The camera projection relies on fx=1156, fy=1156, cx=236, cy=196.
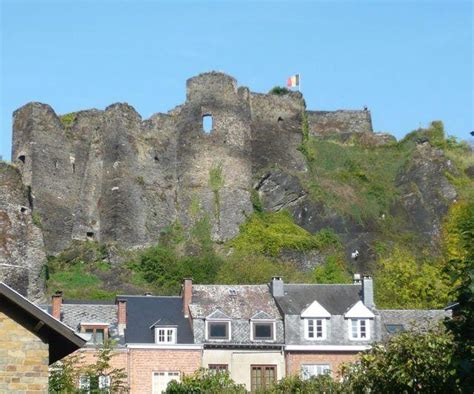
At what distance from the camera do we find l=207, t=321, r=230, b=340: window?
145ft

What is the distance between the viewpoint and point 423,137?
72562 millimetres

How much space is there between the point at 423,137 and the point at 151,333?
3383cm

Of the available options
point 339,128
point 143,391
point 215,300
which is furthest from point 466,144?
point 143,391

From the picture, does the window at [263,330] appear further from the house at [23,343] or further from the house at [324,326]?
the house at [23,343]

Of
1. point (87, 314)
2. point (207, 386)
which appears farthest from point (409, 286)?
point (207, 386)

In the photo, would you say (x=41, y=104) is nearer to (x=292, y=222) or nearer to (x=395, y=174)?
(x=292, y=222)

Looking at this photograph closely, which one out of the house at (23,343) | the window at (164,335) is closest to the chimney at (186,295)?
the window at (164,335)

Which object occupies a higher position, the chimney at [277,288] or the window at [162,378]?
the chimney at [277,288]

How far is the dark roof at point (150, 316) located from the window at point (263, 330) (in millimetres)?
2512

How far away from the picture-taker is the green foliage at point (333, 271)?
5808 centimetres

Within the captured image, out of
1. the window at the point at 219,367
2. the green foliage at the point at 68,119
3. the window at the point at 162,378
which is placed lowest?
the window at the point at 162,378

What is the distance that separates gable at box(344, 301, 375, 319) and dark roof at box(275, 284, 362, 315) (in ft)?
1.21

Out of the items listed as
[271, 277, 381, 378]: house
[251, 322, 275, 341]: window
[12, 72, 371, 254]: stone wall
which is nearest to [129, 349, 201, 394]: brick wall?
[251, 322, 275, 341]: window

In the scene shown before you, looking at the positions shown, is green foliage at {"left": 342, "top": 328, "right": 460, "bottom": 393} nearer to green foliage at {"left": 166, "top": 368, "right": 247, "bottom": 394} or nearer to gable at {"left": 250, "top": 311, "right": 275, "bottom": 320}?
green foliage at {"left": 166, "top": 368, "right": 247, "bottom": 394}
